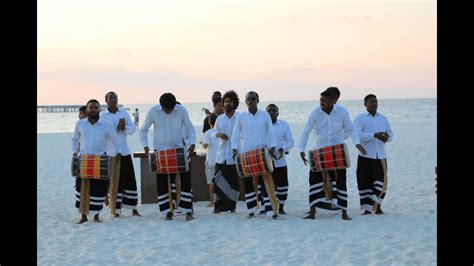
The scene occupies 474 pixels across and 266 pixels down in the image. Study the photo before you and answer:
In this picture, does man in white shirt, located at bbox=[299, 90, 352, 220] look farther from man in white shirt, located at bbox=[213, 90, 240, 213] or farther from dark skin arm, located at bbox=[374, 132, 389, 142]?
man in white shirt, located at bbox=[213, 90, 240, 213]

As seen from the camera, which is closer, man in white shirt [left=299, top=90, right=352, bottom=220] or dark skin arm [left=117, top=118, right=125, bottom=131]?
man in white shirt [left=299, top=90, right=352, bottom=220]

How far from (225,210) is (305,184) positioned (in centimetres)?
402

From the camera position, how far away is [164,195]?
9.31 metres

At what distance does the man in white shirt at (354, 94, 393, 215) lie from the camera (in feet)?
30.7

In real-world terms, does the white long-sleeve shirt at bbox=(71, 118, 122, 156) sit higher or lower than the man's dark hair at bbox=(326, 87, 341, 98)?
lower

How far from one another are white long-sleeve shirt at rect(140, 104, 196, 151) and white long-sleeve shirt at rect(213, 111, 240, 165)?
0.62 metres

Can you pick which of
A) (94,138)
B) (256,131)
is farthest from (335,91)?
(94,138)

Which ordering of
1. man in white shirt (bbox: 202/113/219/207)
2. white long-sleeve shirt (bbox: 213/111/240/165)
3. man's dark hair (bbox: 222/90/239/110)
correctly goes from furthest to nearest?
man in white shirt (bbox: 202/113/219/207)
white long-sleeve shirt (bbox: 213/111/240/165)
man's dark hair (bbox: 222/90/239/110)

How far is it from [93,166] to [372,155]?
3920 millimetres

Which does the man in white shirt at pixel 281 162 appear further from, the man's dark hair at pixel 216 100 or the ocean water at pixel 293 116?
the ocean water at pixel 293 116

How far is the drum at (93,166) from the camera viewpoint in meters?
8.95

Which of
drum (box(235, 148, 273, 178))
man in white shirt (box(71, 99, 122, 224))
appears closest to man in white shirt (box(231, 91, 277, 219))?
drum (box(235, 148, 273, 178))

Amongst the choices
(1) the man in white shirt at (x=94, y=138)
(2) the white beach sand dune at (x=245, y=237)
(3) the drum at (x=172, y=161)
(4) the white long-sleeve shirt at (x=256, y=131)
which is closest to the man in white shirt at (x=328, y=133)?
(2) the white beach sand dune at (x=245, y=237)
